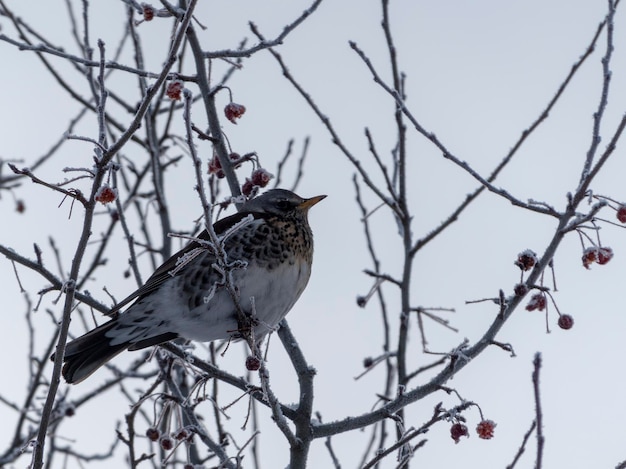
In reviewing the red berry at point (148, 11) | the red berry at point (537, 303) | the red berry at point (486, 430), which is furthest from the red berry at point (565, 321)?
the red berry at point (148, 11)

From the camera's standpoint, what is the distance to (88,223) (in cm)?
295

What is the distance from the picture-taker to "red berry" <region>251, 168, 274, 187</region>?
14.2ft

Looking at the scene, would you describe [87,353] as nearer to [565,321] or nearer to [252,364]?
[252,364]

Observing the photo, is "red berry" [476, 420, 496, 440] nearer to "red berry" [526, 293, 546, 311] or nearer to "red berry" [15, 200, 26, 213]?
"red berry" [526, 293, 546, 311]

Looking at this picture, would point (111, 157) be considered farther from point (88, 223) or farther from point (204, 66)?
point (204, 66)

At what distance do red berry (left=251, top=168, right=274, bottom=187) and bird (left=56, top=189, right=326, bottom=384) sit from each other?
37 centimetres

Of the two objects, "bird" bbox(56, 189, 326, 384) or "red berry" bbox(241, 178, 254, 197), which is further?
"bird" bbox(56, 189, 326, 384)

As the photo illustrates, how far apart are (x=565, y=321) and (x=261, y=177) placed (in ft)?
5.26

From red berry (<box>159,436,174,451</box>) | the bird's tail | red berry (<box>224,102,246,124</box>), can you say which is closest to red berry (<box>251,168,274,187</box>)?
red berry (<box>224,102,246,124</box>)

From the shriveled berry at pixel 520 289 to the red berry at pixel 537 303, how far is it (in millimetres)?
497

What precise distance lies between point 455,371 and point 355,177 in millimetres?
2237

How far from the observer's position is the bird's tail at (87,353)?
4.58 meters

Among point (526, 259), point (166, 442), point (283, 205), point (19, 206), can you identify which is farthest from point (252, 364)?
point (19, 206)

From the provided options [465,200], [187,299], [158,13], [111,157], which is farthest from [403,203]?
[111,157]
